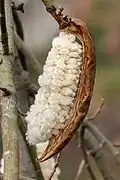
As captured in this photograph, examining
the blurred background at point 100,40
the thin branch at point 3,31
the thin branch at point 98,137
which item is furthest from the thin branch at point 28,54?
the blurred background at point 100,40

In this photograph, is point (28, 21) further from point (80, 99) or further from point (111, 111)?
point (80, 99)

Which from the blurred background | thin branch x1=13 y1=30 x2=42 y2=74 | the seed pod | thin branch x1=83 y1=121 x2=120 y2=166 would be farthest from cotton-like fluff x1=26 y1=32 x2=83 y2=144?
the blurred background

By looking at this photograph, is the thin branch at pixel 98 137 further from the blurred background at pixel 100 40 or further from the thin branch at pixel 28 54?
the blurred background at pixel 100 40

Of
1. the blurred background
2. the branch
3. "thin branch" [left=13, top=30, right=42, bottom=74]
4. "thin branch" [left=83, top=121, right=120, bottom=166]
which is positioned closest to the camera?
the branch

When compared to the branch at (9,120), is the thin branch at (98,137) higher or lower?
lower

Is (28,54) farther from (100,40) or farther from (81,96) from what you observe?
(100,40)

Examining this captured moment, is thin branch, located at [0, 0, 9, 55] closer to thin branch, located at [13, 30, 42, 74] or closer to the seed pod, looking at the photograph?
the seed pod

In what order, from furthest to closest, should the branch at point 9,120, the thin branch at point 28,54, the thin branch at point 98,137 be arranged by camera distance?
the thin branch at point 98,137, the thin branch at point 28,54, the branch at point 9,120
